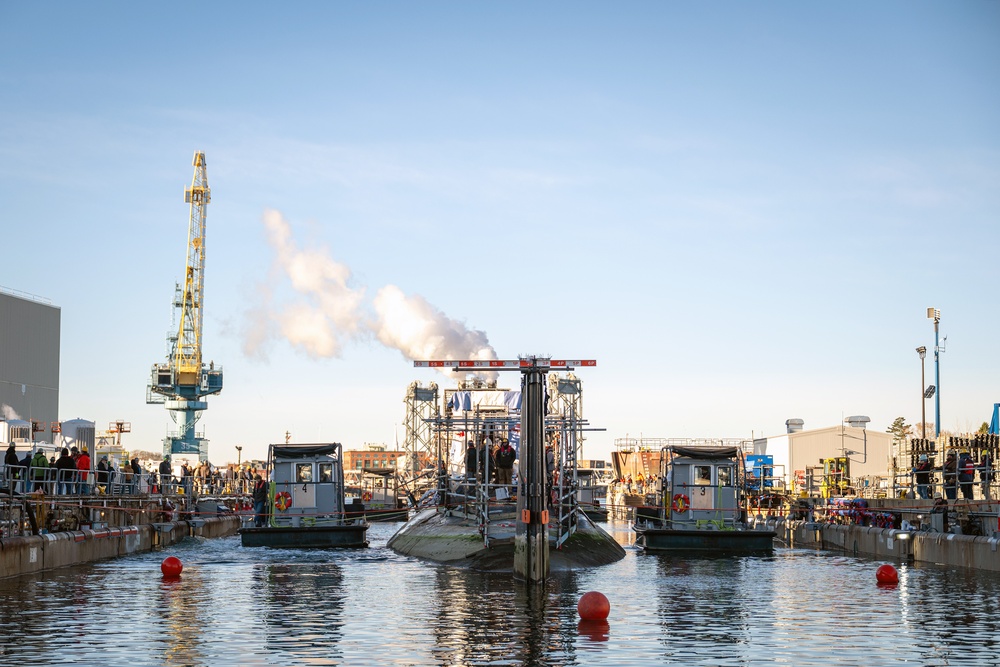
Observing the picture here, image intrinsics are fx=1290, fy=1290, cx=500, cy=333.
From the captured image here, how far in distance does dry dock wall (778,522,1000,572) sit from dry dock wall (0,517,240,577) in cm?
2271

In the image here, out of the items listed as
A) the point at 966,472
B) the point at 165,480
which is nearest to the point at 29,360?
the point at 165,480

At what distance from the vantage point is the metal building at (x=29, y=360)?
114188mm

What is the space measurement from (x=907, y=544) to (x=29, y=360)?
98336mm

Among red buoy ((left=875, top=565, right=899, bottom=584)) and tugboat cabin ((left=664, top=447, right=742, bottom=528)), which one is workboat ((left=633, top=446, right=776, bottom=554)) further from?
red buoy ((left=875, top=565, right=899, bottom=584))

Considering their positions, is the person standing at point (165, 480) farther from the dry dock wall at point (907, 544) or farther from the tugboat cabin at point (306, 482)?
the dry dock wall at point (907, 544)

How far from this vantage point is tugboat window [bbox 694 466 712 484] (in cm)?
4200

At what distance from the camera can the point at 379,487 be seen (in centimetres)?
10375

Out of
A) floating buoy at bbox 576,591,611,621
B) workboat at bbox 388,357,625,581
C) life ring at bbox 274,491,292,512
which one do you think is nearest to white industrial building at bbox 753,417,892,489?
workboat at bbox 388,357,625,581

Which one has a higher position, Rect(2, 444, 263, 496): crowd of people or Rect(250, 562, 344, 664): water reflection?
Rect(2, 444, 263, 496): crowd of people

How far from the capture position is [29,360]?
389 feet

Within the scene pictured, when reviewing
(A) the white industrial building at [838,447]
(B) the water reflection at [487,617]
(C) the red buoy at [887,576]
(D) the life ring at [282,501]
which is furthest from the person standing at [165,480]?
(A) the white industrial building at [838,447]

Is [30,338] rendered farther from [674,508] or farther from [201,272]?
[674,508]

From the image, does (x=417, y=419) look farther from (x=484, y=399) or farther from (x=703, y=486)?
(x=703, y=486)

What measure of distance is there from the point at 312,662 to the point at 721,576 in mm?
16372
